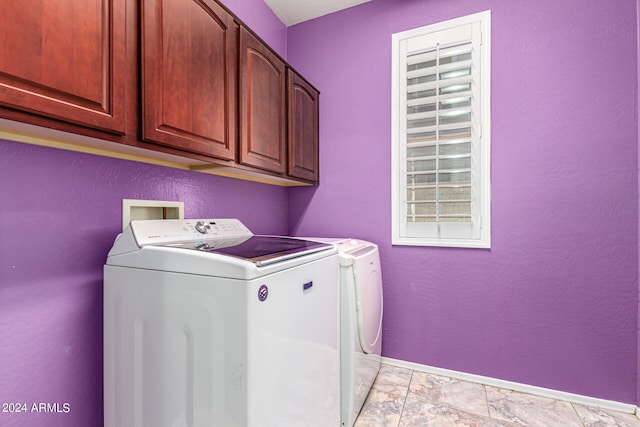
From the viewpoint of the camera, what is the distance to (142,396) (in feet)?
3.38

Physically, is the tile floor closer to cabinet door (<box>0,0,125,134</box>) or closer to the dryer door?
the dryer door

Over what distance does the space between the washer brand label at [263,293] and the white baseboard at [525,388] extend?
67.6 inches

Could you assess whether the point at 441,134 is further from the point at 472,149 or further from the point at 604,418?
the point at 604,418

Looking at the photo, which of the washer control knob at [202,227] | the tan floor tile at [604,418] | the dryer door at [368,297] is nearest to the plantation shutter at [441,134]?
the dryer door at [368,297]

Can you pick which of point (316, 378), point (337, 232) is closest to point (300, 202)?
point (337, 232)

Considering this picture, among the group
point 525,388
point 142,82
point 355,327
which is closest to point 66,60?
point 142,82

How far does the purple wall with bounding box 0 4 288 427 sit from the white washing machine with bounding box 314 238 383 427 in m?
1.06

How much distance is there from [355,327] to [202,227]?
3.08 feet

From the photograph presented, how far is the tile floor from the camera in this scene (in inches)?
63.0

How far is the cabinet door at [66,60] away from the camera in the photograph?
724 mm

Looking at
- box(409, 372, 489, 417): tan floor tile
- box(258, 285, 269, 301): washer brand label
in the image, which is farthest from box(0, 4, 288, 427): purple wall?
box(409, 372, 489, 417): tan floor tile

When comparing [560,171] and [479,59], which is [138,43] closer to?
[479,59]

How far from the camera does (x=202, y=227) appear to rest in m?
1.42

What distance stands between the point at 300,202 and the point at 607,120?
2.06 metres
